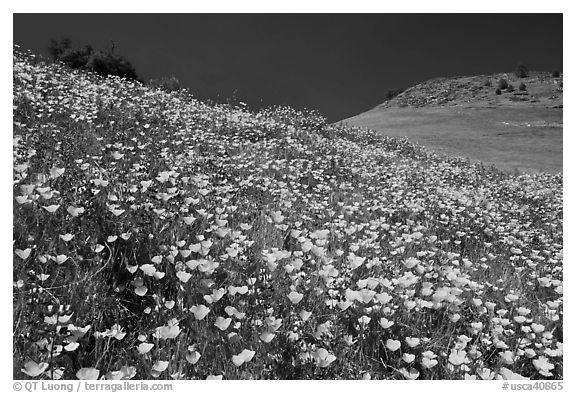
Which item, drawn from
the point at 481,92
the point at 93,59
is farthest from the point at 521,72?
the point at 93,59

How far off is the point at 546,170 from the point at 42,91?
679 inches

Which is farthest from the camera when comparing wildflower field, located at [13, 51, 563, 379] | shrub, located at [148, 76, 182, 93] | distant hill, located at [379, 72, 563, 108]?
distant hill, located at [379, 72, 563, 108]

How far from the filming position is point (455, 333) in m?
3.29

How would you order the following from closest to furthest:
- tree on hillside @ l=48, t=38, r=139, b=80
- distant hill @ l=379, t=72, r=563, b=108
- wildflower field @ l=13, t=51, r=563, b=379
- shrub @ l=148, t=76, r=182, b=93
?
1. wildflower field @ l=13, t=51, r=563, b=379
2. shrub @ l=148, t=76, r=182, b=93
3. tree on hillside @ l=48, t=38, r=139, b=80
4. distant hill @ l=379, t=72, r=563, b=108

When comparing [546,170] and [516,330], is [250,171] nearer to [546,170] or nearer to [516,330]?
[516,330]

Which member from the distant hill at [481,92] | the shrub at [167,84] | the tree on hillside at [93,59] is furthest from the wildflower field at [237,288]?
the distant hill at [481,92]

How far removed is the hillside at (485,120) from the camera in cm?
1966

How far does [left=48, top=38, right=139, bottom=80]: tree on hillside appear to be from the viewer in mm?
25984

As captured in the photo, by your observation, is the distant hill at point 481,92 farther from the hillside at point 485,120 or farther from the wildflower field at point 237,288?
the wildflower field at point 237,288

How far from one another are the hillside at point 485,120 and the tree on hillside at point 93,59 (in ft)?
48.9

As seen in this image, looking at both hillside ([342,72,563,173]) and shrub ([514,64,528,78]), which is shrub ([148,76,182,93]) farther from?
shrub ([514,64,528,78])

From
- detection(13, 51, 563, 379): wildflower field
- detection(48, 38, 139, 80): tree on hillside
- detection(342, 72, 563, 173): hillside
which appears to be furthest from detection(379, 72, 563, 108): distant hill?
detection(13, 51, 563, 379): wildflower field

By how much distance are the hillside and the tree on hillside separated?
14894 millimetres
